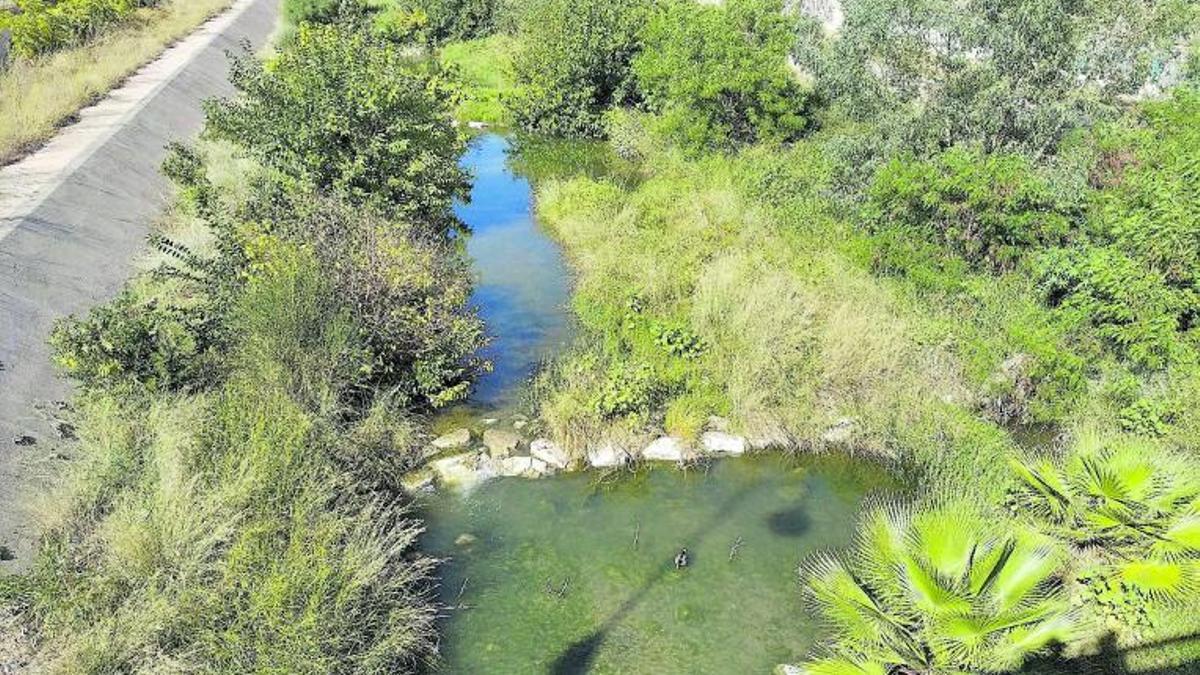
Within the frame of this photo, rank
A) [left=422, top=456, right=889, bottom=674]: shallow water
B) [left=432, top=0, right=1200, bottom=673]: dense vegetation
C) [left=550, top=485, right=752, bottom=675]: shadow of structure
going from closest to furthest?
[left=432, top=0, right=1200, bottom=673]: dense vegetation < [left=550, top=485, right=752, bottom=675]: shadow of structure < [left=422, top=456, right=889, bottom=674]: shallow water

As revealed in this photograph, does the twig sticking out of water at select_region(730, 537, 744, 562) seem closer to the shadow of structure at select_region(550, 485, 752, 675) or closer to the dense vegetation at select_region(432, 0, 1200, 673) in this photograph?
the shadow of structure at select_region(550, 485, 752, 675)

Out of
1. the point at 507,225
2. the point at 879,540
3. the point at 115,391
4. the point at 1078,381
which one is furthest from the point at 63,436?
the point at 1078,381

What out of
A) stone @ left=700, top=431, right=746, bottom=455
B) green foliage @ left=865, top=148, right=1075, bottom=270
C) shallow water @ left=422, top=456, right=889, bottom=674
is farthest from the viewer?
green foliage @ left=865, top=148, right=1075, bottom=270

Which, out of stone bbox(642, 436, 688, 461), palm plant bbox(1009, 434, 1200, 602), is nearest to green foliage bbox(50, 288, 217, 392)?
stone bbox(642, 436, 688, 461)

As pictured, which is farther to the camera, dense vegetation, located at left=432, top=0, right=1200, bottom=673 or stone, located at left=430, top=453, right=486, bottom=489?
stone, located at left=430, top=453, right=486, bottom=489

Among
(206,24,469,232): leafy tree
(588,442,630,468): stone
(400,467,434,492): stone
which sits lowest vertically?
(588,442,630,468): stone

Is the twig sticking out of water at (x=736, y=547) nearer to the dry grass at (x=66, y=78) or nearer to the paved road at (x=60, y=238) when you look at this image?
the paved road at (x=60, y=238)

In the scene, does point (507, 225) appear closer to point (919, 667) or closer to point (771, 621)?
point (771, 621)
